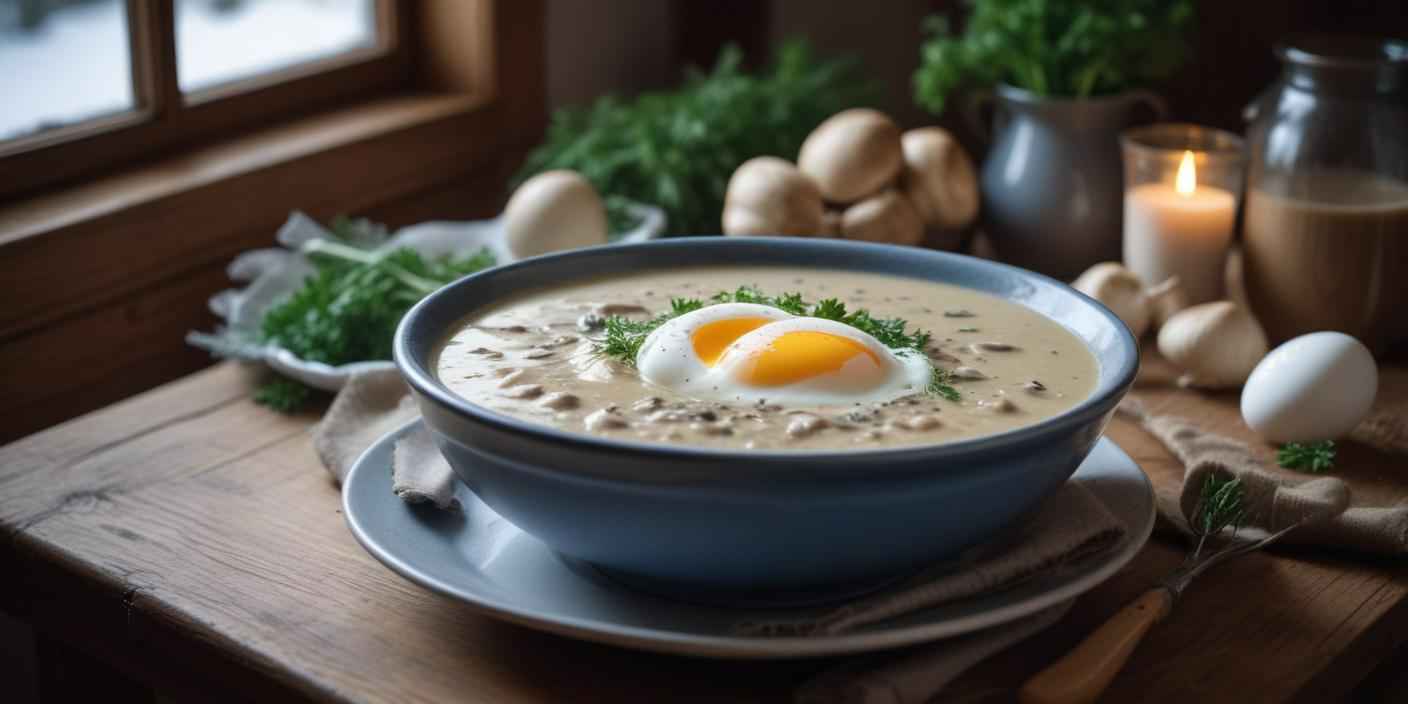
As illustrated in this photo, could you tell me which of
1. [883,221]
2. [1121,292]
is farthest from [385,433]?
[1121,292]

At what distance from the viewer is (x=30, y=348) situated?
1.79 meters

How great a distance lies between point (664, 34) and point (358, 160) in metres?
0.88

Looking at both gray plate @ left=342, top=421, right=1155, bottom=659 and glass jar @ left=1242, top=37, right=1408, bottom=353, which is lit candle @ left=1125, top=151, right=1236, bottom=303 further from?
gray plate @ left=342, top=421, right=1155, bottom=659

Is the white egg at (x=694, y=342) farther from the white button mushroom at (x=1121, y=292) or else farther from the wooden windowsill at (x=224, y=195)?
the wooden windowsill at (x=224, y=195)

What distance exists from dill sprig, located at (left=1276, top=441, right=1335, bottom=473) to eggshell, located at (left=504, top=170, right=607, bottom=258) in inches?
36.2

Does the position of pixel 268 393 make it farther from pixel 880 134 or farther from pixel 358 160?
pixel 880 134

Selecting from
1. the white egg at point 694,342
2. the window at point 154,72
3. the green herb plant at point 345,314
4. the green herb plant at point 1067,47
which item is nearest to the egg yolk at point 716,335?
the white egg at point 694,342

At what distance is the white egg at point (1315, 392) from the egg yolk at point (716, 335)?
1.95ft

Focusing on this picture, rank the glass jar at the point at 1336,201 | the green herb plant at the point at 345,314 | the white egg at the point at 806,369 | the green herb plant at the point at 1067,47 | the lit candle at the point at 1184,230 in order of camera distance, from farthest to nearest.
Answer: the green herb plant at the point at 1067,47, the lit candle at the point at 1184,230, the glass jar at the point at 1336,201, the green herb plant at the point at 345,314, the white egg at the point at 806,369

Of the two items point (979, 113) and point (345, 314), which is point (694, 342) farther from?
point (979, 113)

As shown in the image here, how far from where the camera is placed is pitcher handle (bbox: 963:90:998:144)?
2.16 meters

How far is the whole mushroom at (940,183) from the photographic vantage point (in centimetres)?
204

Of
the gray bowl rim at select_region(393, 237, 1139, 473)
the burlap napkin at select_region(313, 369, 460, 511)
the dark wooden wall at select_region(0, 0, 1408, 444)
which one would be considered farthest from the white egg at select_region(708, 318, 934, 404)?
the dark wooden wall at select_region(0, 0, 1408, 444)

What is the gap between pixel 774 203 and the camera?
1.90 metres
